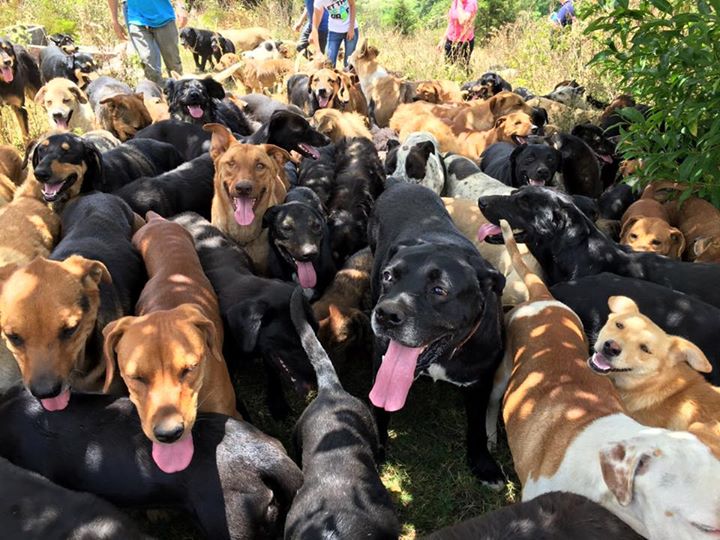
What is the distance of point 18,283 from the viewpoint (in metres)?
3.78

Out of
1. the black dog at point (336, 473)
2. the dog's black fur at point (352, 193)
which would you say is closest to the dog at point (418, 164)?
the dog's black fur at point (352, 193)

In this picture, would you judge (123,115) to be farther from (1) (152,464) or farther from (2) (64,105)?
(1) (152,464)

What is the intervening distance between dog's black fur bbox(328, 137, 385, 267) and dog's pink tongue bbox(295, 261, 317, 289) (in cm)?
70

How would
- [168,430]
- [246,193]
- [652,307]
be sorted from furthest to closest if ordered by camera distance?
[246,193] < [652,307] < [168,430]

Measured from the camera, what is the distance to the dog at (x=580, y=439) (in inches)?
105

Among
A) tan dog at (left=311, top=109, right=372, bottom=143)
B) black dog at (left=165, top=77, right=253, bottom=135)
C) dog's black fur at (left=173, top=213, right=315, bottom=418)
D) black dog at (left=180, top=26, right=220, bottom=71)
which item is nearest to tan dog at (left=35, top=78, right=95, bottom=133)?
black dog at (left=165, top=77, right=253, bottom=135)

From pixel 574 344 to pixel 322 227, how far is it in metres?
2.82

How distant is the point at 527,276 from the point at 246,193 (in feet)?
9.84

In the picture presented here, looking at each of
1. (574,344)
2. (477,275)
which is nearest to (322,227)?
(477,275)

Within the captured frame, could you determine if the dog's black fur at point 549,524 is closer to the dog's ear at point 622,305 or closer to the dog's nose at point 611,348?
the dog's nose at point 611,348

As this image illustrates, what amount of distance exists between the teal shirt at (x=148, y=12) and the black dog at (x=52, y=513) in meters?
9.35

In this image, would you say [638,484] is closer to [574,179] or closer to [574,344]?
[574,344]

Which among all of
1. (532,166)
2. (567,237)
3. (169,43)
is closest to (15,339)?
(567,237)

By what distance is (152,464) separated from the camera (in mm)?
3506
